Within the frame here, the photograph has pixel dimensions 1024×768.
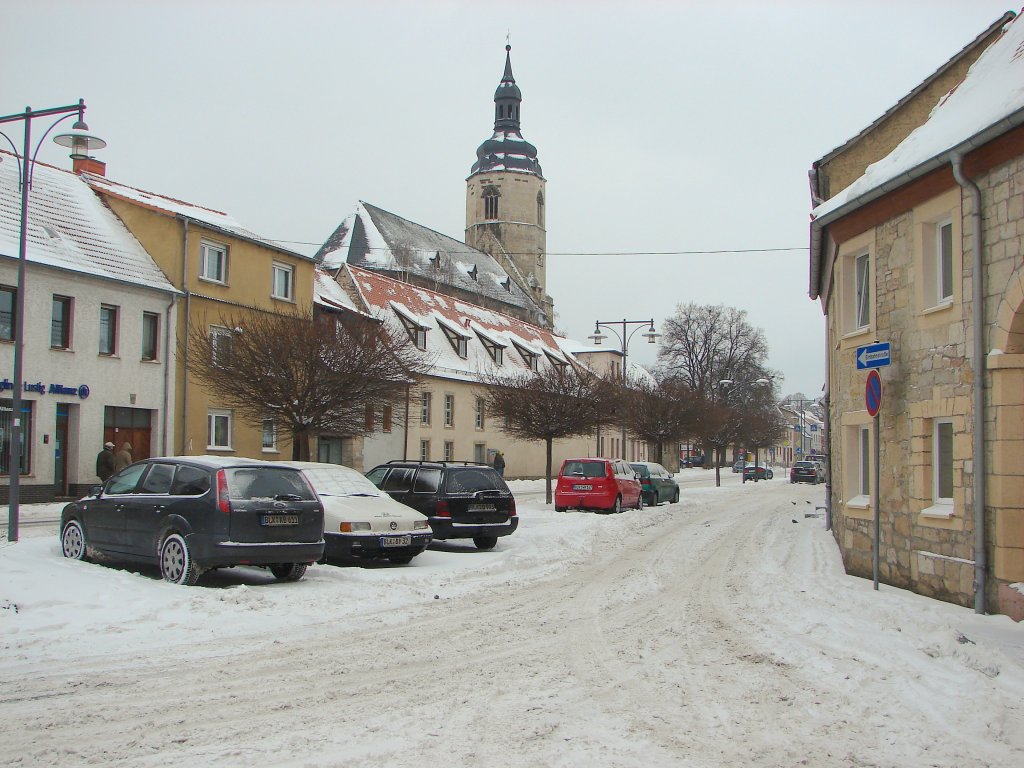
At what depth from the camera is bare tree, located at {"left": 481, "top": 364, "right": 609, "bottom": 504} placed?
29344 millimetres

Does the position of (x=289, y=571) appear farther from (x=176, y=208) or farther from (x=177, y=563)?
(x=176, y=208)

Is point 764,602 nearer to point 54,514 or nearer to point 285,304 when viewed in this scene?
point 54,514

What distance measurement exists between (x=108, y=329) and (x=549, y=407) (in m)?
13.0

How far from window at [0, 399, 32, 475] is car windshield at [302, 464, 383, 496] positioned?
12958mm

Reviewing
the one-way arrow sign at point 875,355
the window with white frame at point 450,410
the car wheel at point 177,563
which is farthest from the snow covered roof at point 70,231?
the one-way arrow sign at point 875,355

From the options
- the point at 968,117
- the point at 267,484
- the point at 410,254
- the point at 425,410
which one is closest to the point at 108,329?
the point at 425,410

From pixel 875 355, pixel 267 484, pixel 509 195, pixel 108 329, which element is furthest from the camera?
pixel 509 195

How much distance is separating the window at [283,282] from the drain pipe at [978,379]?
2546 centimetres

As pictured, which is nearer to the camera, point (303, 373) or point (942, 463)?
point (942, 463)

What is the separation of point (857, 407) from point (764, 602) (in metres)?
4.17

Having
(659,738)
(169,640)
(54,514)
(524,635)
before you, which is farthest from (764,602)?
(54,514)

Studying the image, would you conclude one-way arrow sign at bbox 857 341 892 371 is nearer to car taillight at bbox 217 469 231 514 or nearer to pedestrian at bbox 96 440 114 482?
car taillight at bbox 217 469 231 514

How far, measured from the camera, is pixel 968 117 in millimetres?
10672

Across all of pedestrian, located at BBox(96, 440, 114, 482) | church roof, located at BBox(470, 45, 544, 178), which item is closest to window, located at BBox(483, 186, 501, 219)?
church roof, located at BBox(470, 45, 544, 178)
